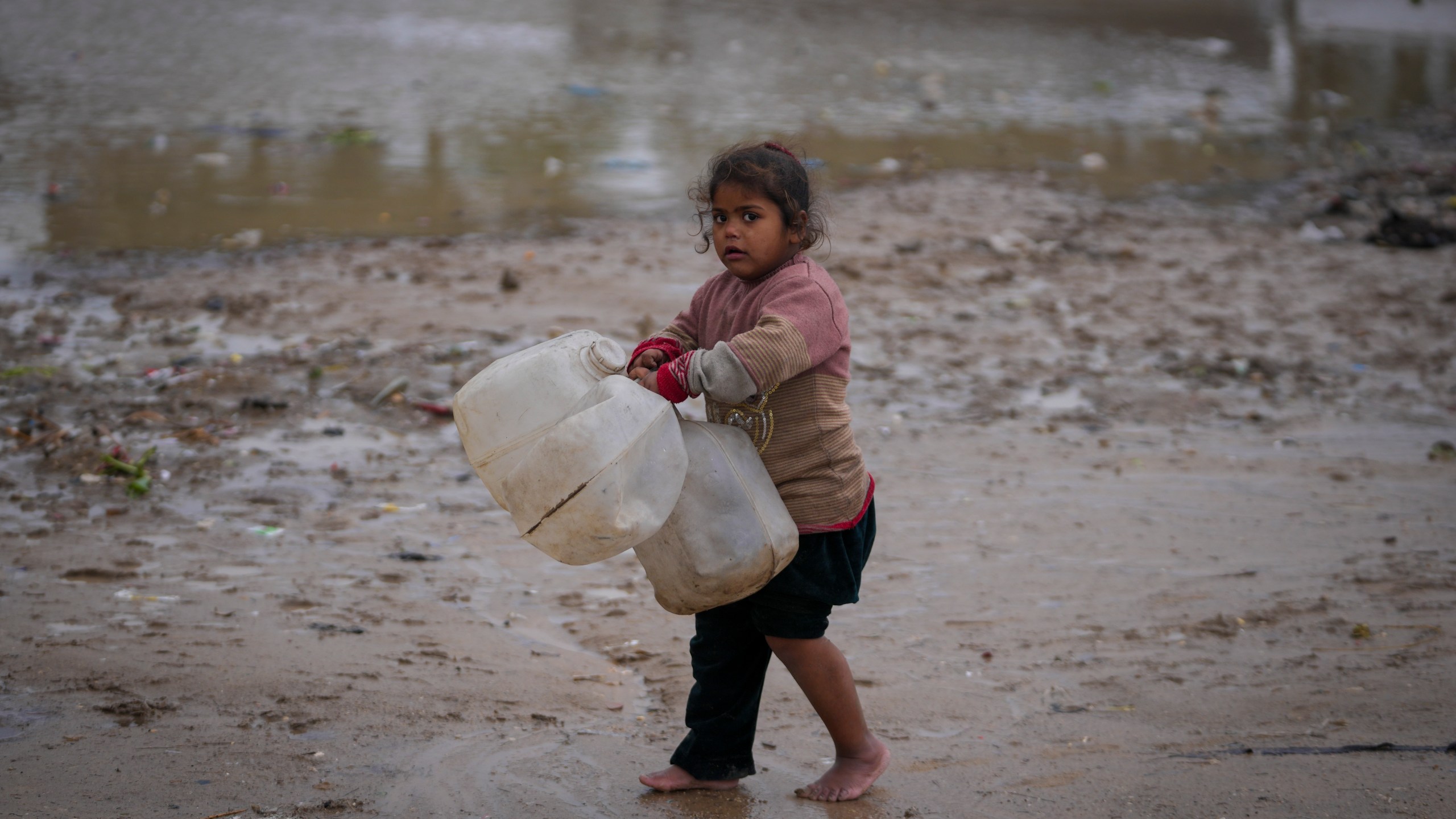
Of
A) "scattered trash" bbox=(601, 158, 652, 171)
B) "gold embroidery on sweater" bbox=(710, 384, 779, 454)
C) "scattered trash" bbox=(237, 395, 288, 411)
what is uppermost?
"gold embroidery on sweater" bbox=(710, 384, 779, 454)

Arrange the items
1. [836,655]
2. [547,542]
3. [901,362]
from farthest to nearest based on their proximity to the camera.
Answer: [901,362], [836,655], [547,542]

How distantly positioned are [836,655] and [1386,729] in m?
1.34

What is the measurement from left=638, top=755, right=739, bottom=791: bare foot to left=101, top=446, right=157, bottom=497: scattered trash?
214cm

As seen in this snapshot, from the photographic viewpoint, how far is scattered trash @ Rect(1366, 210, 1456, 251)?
6.79m

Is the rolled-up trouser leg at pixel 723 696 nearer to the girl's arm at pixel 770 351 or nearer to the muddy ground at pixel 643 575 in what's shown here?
the muddy ground at pixel 643 575

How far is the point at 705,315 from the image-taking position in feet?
7.66

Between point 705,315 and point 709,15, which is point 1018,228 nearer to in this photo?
point 705,315

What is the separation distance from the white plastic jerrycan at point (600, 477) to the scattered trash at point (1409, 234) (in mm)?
6388

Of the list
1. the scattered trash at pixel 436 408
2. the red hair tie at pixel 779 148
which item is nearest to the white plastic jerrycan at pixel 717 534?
the red hair tie at pixel 779 148

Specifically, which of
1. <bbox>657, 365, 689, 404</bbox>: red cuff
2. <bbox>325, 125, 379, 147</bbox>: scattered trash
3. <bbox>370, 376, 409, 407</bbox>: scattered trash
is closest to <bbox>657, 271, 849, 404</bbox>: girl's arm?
<bbox>657, 365, 689, 404</bbox>: red cuff

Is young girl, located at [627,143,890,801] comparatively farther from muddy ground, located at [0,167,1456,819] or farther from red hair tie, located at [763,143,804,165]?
muddy ground, located at [0,167,1456,819]

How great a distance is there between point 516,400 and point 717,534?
0.43m

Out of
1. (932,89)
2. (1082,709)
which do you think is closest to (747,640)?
(1082,709)

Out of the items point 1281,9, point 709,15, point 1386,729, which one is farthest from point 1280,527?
point 1281,9
